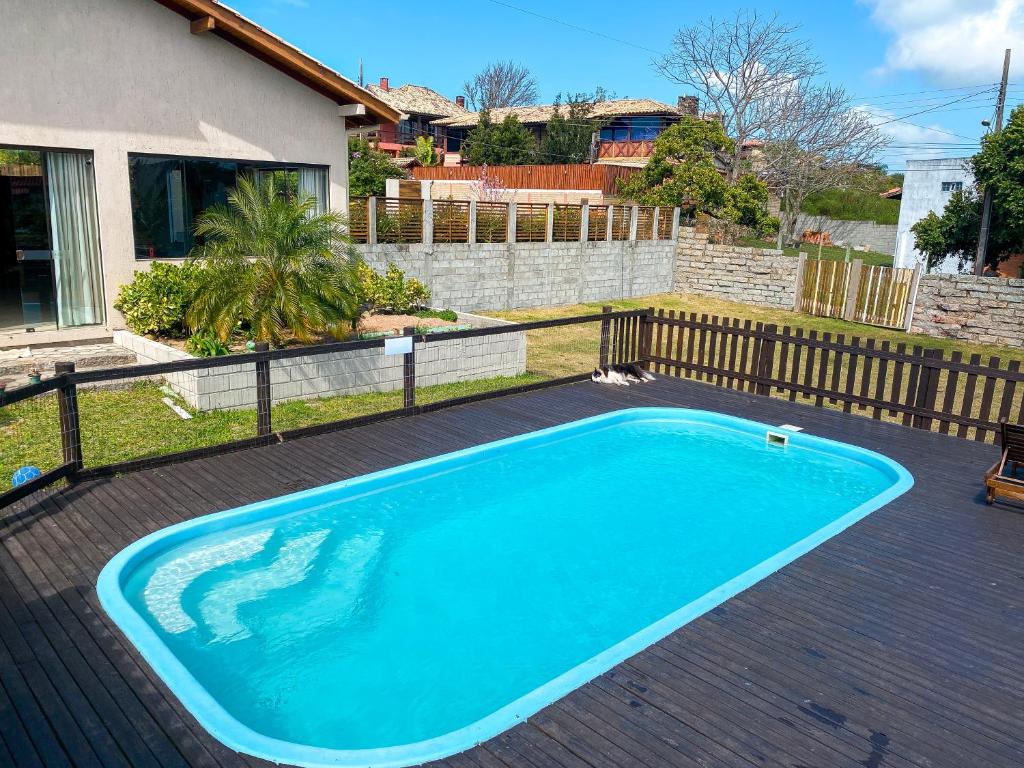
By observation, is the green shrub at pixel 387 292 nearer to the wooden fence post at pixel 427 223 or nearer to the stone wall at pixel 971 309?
the wooden fence post at pixel 427 223

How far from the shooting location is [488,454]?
895 cm

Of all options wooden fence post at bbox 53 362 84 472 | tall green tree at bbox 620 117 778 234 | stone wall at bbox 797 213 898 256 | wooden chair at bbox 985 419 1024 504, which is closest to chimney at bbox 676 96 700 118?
stone wall at bbox 797 213 898 256

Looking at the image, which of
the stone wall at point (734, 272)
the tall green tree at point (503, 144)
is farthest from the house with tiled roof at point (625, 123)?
the stone wall at point (734, 272)

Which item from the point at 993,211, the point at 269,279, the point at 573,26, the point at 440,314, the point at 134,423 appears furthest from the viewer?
the point at 573,26

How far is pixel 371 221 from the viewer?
57.4ft

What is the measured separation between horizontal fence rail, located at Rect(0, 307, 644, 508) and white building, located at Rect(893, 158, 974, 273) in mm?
28235

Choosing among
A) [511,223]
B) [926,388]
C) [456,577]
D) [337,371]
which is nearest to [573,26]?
[511,223]

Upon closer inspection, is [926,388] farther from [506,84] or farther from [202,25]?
[506,84]

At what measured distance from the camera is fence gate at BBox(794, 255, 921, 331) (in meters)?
21.0

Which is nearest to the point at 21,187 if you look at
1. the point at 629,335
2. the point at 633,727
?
the point at 629,335

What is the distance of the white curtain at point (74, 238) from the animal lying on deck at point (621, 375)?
7.93 meters

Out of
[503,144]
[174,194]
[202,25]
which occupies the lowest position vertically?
[174,194]

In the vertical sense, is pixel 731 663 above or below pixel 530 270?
below

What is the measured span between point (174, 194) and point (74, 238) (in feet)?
5.92
